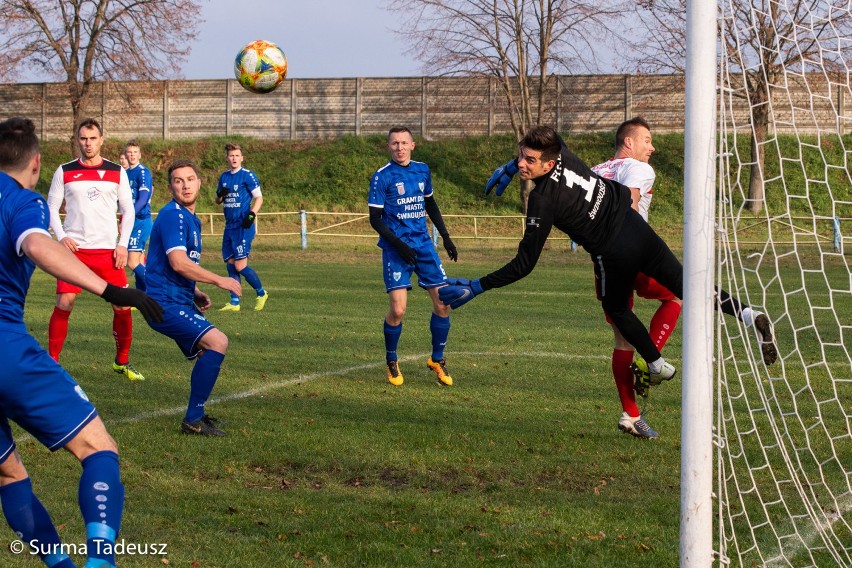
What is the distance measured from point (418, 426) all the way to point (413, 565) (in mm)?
2699

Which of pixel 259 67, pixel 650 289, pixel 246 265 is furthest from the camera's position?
pixel 246 265

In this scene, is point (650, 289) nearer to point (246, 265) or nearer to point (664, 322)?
point (664, 322)

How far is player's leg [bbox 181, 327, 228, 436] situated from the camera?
261 inches

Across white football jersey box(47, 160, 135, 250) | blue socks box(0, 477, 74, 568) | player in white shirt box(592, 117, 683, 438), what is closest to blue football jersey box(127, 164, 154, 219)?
white football jersey box(47, 160, 135, 250)


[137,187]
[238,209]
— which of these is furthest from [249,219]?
[137,187]

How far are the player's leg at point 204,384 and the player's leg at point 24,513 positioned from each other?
272cm

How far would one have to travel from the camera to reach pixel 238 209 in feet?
51.9

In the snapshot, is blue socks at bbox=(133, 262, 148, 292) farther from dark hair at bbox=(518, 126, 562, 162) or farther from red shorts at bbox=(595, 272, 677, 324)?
dark hair at bbox=(518, 126, 562, 162)

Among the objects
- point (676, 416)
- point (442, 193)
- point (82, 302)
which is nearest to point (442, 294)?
point (676, 416)

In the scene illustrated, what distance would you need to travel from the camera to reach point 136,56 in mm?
34438

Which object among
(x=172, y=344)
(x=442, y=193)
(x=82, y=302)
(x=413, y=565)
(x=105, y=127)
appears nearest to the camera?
(x=413, y=565)

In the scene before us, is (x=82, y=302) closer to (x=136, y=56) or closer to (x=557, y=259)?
(x=557, y=259)

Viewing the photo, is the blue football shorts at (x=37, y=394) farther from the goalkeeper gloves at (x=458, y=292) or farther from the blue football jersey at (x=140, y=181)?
the blue football jersey at (x=140, y=181)

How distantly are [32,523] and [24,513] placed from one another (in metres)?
0.05
